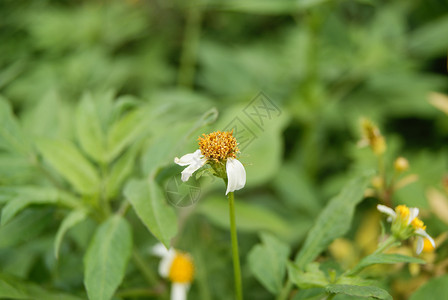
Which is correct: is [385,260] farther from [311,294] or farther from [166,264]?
[166,264]

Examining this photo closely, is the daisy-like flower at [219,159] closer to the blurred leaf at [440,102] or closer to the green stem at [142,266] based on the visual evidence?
the green stem at [142,266]

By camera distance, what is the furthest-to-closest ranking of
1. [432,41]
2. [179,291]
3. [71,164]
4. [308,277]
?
[432,41]
[179,291]
[71,164]
[308,277]

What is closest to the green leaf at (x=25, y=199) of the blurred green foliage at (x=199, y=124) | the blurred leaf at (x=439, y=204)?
the blurred green foliage at (x=199, y=124)

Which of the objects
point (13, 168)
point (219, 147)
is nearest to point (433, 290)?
point (219, 147)

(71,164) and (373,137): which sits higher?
(71,164)

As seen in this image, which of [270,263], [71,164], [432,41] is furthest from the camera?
[432,41]

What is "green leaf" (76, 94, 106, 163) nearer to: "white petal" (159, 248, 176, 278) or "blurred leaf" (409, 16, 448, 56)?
"white petal" (159, 248, 176, 278)

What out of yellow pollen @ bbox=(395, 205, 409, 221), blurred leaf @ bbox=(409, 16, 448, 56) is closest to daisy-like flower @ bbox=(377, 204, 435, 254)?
yellow pollen @ bbox=(395, 205, 409, 221)
